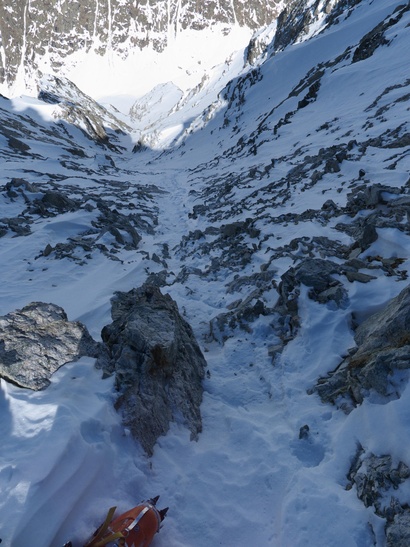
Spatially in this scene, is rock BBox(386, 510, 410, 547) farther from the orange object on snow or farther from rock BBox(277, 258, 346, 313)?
rock BBox(277, 258, 346, 313)

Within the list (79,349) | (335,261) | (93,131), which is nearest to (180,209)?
(335,261)

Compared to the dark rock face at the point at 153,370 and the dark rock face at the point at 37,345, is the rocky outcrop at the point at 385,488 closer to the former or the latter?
the dark rock face at the point at 153,370

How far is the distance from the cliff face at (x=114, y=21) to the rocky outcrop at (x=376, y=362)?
586ft

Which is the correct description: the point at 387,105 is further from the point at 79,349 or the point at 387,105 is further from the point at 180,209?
the point at 79,349

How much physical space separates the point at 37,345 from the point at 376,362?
173 inches

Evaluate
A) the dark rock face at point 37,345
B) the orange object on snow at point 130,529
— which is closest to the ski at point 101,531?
the orange object on snow at point 130,529

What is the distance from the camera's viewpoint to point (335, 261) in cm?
753

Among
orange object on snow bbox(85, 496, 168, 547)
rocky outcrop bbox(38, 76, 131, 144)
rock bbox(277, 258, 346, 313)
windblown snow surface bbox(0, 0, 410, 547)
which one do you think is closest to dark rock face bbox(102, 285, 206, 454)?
windblown snow surface bbox(0, 0, 410, 547)

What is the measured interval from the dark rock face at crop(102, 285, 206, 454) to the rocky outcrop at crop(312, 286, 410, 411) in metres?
1.89

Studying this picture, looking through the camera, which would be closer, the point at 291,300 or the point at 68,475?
the point at 68,475

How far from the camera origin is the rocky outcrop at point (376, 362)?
4102 millimetres

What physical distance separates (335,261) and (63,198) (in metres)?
14.0

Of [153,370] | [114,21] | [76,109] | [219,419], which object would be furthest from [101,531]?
[114,21]

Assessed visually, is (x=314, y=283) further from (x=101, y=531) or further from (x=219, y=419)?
(x=101, y=531)
